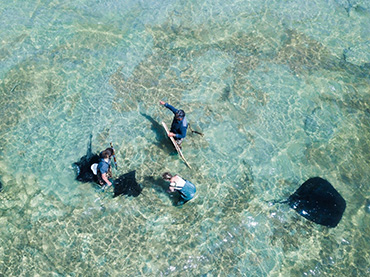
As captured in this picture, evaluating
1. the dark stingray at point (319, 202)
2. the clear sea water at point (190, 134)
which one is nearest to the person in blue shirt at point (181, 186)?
the clear sea water at point (190, 134)

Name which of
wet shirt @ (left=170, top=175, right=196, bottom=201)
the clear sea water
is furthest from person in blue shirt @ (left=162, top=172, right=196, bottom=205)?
the clear sea water

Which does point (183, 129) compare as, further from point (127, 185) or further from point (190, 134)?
point (127, 185)

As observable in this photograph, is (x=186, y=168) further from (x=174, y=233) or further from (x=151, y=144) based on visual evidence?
(x=174, y=233)

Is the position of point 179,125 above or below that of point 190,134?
above

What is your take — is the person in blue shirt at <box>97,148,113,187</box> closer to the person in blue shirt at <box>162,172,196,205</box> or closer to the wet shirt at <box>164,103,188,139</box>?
the person in blue shirt at <box>162,172,196,205</box>

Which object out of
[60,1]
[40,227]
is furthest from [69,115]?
[60,1]

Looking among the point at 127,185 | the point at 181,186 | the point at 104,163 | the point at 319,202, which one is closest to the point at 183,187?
the point at 181,186
